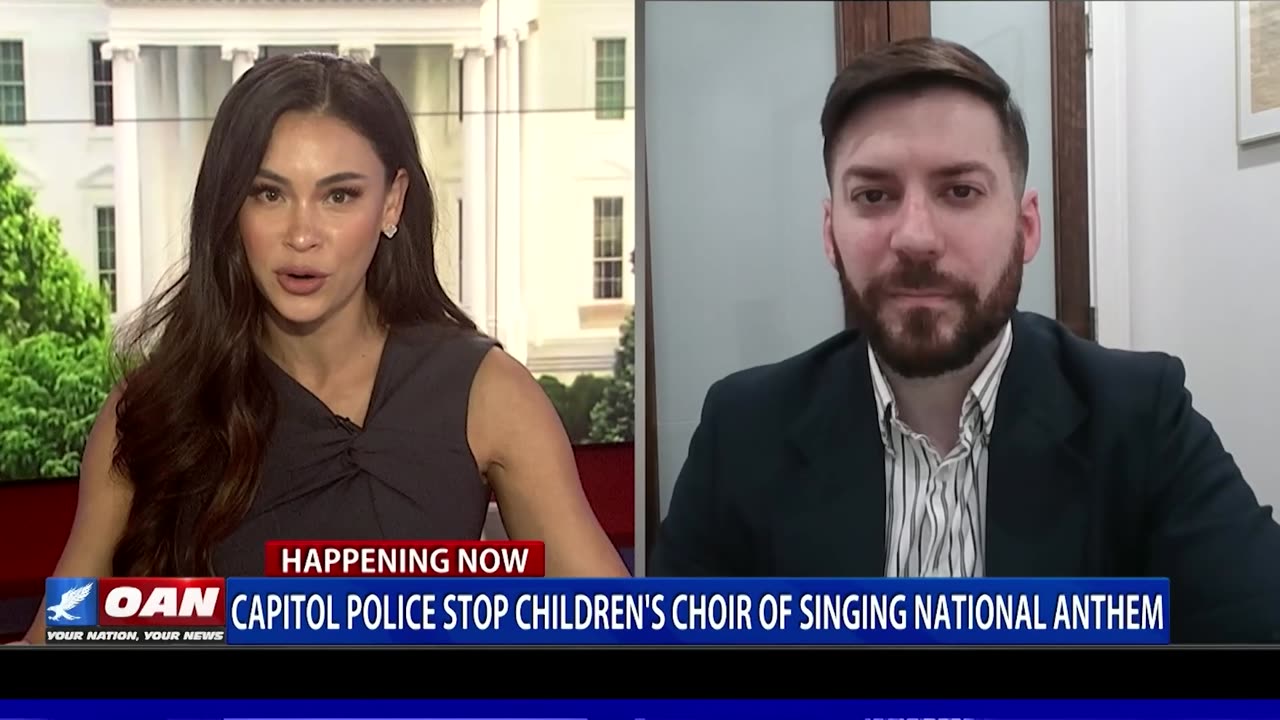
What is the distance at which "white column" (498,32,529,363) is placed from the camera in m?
1.16

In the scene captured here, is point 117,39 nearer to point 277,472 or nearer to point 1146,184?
point 277,472

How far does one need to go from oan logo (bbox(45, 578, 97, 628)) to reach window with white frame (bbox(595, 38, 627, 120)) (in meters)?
0.72

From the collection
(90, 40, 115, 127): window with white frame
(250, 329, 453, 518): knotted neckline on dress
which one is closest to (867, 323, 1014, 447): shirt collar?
(250, 329, 453, 518): knotted neckline on dress

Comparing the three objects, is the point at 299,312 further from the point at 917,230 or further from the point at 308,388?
the point at 917,230

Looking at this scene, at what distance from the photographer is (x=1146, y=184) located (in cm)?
121

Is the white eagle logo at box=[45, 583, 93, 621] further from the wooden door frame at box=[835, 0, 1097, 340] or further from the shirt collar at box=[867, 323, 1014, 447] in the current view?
the wooden door frame at box=[835, 0, 1097, 340]

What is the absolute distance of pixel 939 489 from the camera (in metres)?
1.19

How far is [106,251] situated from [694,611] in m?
0.72

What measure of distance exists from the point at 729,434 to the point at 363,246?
441 mm

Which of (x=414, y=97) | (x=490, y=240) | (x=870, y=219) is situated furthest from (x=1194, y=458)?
(x=414, y=97)

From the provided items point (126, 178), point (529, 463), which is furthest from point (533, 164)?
point (126, 178)

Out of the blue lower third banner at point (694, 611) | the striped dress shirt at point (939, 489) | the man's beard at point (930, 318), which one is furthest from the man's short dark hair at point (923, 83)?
the blue lower third banner at point (694, 611)

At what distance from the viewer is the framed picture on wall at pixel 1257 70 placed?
1.18 meters

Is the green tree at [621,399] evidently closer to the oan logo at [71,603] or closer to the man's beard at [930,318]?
the man's beard at [930,318]
